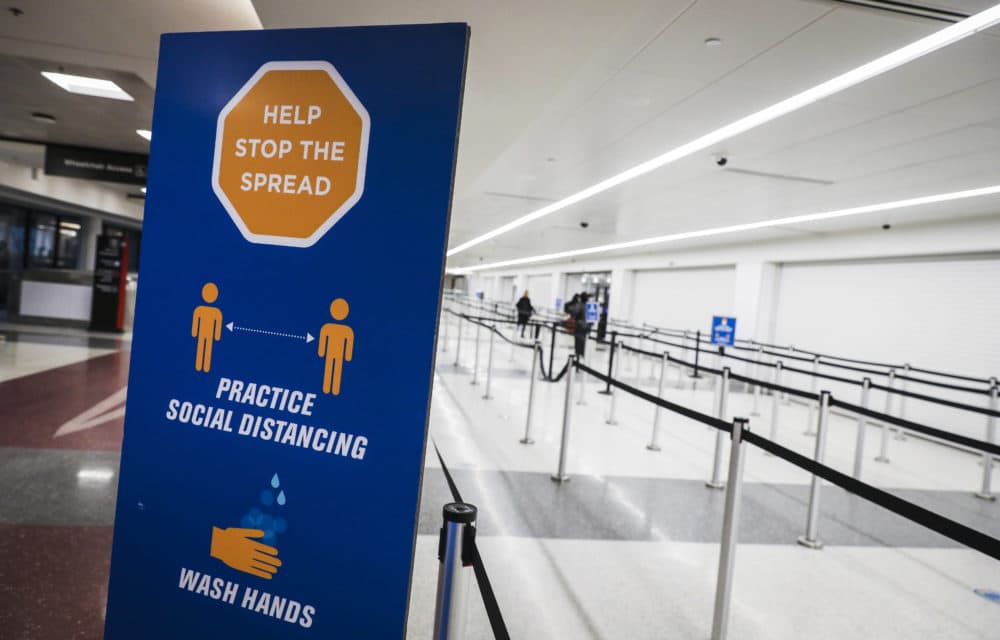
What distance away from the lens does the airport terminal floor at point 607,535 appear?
9.14ft

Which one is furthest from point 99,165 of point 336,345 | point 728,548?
point 728,548

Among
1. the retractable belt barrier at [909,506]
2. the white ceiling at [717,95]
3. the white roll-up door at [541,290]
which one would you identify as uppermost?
the white ceiling at [717,95]

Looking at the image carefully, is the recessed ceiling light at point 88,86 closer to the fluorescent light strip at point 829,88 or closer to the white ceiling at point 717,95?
the white ceiling at point 717,95

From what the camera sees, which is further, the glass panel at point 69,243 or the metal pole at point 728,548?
the glass panel at point 69,243

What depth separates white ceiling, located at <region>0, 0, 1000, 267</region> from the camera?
3635mm

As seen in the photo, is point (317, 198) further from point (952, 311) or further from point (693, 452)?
point (952, 311)

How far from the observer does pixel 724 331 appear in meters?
11.4

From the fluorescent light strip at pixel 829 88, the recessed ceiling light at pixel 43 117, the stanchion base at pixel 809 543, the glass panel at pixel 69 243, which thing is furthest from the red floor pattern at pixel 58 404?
the glass panel at pixel 69 243

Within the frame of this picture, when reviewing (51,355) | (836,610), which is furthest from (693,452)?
(51,355)

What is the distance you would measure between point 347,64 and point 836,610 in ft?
11.6

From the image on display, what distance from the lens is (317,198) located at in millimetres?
1377

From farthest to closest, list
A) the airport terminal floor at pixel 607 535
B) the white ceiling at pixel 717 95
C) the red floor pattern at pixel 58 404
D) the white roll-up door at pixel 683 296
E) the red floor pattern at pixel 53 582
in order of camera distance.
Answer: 1. the white roll-up door at pixel 683 296
2. the red floor pattern at pixel 58 404
3. the white ceiling at pixel 717 95
4. the airport terminal floor at pixel 607 535
5. the red floor pattern at pixel 53 582

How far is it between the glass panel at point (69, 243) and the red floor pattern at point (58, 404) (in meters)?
15.0

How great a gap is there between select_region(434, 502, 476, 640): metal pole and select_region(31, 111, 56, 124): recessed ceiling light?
397 inches
